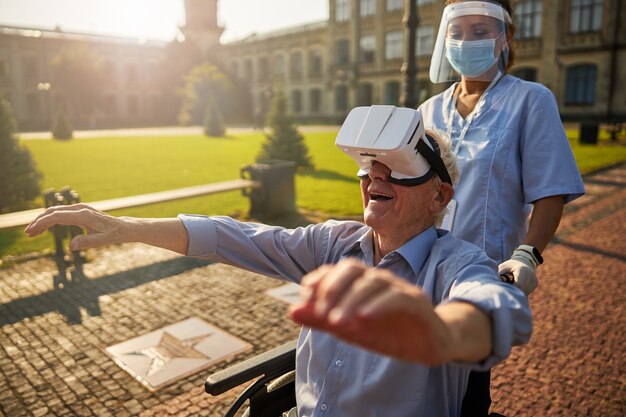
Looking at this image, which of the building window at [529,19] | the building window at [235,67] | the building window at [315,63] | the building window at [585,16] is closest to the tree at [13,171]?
the building window at [529,19]

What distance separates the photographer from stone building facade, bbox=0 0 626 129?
99.1 ft

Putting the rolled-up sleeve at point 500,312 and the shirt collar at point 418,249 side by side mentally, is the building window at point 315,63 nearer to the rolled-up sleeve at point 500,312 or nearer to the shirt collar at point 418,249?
the shirt collar at point 418,249

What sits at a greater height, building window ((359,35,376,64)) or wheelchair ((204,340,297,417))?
building window ((359,35,376,64))

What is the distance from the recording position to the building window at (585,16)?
29777mm

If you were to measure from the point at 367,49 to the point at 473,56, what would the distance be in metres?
42.1

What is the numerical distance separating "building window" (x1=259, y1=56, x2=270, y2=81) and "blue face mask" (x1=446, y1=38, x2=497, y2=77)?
53.0 metres

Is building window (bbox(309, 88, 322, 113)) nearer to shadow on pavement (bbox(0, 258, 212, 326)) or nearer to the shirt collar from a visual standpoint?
shadow on pavement (bbox(0, 258, 212, 326))

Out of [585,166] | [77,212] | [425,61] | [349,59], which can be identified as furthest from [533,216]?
[349,59]

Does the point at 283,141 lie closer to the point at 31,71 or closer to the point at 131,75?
the point at 31,71

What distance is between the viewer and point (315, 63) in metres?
47.5

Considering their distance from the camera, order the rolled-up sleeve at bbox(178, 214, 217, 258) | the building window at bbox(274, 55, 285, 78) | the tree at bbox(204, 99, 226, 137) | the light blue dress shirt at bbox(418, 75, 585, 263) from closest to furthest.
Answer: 1. the rolled-up sleeve at bbox(178, 214, 217, 258)
2. the light blue dress shirt at bbox(418, 75, 585, 263)
3. the tree at bbox(204, 99, 226, 137)
4. the building window at bbox(274, 55, 285, 78)


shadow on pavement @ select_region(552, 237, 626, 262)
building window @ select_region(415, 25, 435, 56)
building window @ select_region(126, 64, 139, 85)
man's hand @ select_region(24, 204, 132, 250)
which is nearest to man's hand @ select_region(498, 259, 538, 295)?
man's hand @ select_region(24, 204, 132, 250)

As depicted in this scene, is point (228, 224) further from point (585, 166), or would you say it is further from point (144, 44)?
point (144, 44)

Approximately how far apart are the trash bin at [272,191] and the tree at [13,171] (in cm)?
488
